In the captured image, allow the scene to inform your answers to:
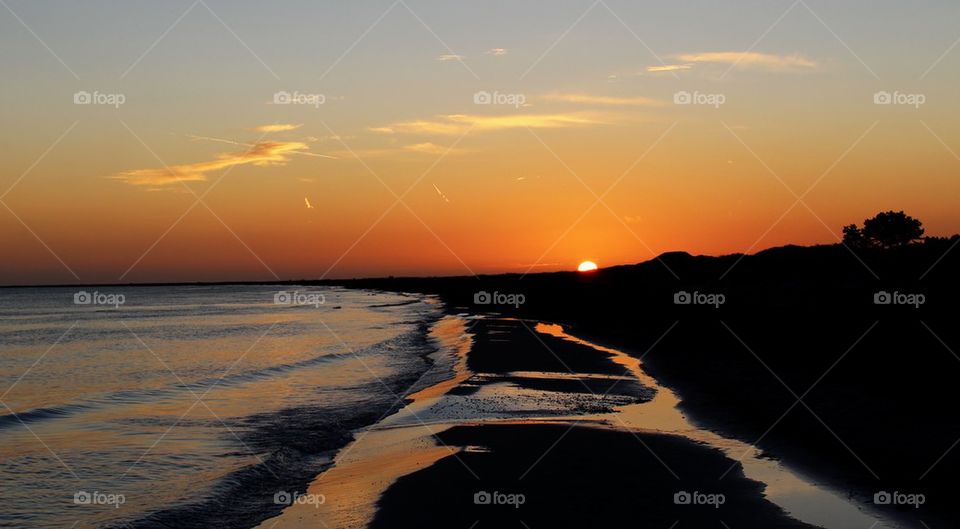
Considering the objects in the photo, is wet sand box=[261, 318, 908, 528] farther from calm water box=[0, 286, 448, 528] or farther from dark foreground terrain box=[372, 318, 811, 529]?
calm water box=[0, 286, 448, 528]

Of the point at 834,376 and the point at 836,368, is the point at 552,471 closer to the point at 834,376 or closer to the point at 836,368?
the point at 834,376

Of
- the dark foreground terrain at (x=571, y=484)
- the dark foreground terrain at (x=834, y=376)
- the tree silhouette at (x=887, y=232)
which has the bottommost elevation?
the dark foreground terrain at (x=571, y=484)

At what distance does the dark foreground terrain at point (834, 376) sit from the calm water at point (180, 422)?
3.90 meters

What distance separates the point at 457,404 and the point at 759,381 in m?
9.43

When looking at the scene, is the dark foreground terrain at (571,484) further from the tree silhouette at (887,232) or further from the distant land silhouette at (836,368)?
the tree silhouette at (887,232)

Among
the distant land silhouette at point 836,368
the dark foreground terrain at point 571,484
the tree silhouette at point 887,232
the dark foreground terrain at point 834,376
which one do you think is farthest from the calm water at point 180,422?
the tree silhouette at point 887,232

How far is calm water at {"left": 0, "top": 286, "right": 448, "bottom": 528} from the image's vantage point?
1432 centimetres

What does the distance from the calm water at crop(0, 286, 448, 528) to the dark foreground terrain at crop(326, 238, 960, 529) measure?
12.8 feet

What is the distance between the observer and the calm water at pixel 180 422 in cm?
1432

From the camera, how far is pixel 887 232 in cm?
8900

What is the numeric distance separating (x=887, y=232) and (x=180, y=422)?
8592 cm

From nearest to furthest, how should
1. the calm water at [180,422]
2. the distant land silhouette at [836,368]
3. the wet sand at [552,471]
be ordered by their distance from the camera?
the wet sand at [552,471] < the calm water at [180,422] < the distant land silhouette at [836,368]

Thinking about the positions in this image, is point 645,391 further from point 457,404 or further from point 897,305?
point 897,305

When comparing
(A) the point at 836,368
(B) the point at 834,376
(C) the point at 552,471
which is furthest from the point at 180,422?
(A) the point at 836,368
